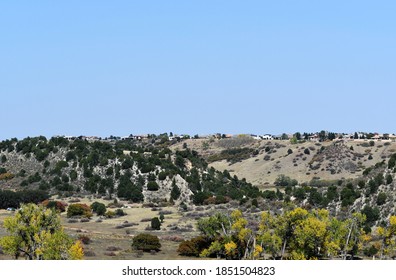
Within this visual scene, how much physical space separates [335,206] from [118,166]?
4977 cm

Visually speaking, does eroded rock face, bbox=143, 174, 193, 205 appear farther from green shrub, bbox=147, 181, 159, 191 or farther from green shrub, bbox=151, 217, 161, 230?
green shrub, bbox=151, 217, 161, 230

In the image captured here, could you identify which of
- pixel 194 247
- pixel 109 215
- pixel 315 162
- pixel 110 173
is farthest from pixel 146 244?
pixel 315 162

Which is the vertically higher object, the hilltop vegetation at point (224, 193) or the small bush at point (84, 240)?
the hilltop vegetation at point (224, 193)

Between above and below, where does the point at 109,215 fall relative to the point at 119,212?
below

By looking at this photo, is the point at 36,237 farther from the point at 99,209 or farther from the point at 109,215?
the point at 99,209

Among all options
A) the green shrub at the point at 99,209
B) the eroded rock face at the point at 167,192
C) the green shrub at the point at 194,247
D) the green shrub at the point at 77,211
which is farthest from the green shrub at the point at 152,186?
the green shrub at the point at 194,247

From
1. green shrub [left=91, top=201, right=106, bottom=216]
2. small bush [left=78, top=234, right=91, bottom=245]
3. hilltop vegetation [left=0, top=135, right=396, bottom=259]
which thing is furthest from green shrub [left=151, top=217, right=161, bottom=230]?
small bush [left=78, top=234, right=91, bottom=245]

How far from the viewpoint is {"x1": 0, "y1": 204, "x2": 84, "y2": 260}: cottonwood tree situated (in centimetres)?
4484

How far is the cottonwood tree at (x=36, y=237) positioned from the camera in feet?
147

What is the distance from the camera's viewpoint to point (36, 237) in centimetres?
4700

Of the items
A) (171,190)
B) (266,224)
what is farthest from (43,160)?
(266,224)

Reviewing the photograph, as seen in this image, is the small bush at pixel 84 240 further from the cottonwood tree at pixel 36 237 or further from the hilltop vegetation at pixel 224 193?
the cottonwood tree at pixel 36 237

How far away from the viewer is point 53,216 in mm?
50094

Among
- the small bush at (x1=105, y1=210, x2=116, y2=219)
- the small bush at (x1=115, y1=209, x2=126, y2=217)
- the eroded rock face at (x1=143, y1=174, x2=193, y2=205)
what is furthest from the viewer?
the eroded rock face at (x1=143, y1=174, x2=193, y2=205)
